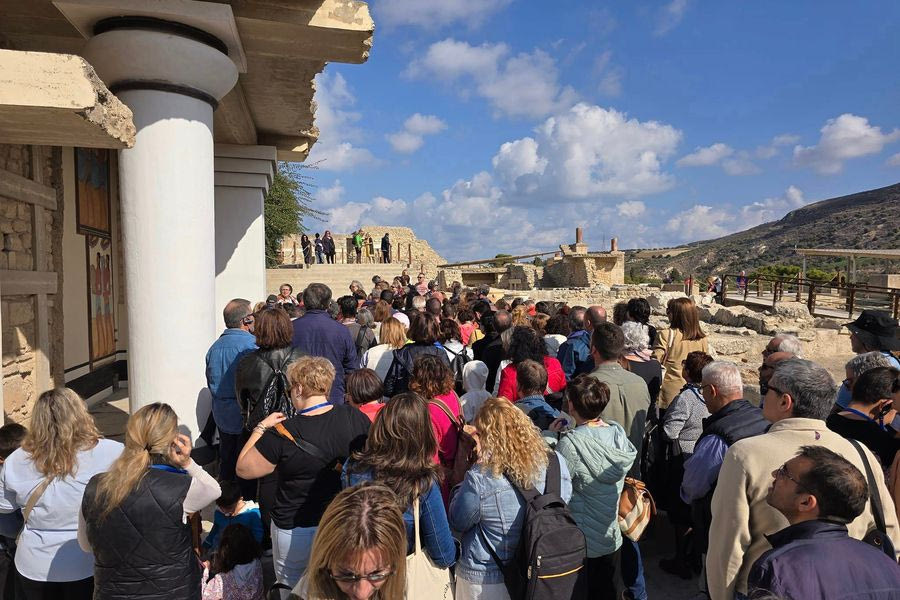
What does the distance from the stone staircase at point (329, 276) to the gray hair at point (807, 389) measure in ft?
53.3

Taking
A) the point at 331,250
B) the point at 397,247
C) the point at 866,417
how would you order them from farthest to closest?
1. the point at 397,247
2. the point at 331,250
3. the point at 866,417

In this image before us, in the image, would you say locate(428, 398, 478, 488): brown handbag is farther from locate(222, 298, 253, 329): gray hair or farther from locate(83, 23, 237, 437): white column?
locate(83, 23, 237, 437): white column

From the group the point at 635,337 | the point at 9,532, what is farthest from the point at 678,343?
the point at 9,532

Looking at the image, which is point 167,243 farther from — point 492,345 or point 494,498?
point 494,498

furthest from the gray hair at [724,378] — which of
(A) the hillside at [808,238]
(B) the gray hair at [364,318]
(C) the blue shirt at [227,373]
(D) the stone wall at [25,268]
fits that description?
(A) the hillside at [808,238]

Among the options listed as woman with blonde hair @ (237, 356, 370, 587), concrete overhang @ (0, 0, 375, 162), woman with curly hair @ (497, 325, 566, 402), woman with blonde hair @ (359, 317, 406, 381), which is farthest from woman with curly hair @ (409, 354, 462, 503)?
concrete overhang @ (0, 0, 375, 162)

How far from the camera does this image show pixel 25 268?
4.90 metres

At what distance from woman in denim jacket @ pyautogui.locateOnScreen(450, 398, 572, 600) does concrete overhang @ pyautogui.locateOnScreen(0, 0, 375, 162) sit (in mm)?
3314

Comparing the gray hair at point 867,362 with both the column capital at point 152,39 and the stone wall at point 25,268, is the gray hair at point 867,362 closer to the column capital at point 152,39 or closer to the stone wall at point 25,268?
the column capital at point 152,39

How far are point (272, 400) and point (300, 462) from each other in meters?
1.08

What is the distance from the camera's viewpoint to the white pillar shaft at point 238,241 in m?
→ 7.09

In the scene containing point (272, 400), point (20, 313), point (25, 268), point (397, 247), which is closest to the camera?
point (272, 400)

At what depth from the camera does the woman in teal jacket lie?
102 inches

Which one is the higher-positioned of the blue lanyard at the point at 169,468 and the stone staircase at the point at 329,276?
the stone staircase at the point at 329,276
